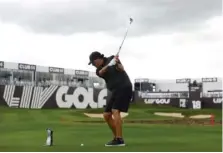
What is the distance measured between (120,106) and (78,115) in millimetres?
31182

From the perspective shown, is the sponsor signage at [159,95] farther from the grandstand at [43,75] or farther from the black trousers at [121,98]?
the black trousers at [121,98]

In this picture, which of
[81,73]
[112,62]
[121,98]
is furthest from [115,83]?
[81,73]

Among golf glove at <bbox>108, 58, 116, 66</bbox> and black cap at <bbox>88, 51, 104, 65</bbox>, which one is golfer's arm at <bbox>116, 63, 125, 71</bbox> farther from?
black cap at <bbox>88, 51, 104, 65</bbox>

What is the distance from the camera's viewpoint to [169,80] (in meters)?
116

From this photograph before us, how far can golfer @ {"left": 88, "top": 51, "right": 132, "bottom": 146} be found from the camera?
402 inches

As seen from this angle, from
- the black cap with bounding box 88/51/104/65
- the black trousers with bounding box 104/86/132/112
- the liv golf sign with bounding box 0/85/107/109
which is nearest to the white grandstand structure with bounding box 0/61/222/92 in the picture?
the liv golf sign with bounding box 0/85/107/109

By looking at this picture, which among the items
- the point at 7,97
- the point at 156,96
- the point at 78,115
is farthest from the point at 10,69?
→ the point at 78,115

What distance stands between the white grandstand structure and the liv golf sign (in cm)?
1445

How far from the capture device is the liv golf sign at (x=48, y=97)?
5319cm

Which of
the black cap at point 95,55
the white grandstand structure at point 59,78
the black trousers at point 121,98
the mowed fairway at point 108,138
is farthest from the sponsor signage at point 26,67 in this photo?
the black trousers at point 121,98

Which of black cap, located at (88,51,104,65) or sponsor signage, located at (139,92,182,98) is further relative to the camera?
sponsor signage, located at (139,92,182,98)

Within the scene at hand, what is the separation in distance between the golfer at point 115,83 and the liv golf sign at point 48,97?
43.8m

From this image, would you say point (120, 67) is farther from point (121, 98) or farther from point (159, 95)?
point (159, 95)

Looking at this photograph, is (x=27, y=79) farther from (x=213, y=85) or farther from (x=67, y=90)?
(x=213, y=85)
